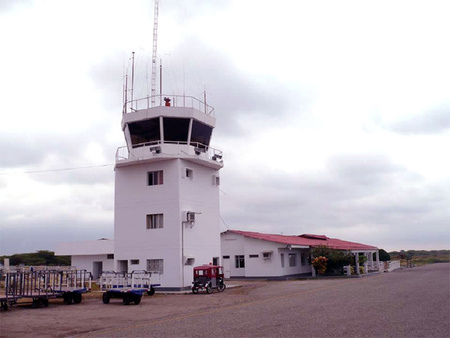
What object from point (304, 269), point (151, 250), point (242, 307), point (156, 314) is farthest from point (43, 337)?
point (304, 269)

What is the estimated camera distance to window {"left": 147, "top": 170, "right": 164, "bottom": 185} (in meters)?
32.1

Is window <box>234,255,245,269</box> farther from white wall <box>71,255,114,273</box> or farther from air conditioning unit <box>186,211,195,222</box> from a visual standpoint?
air conditioning unit <box>186,211,195,222</box>

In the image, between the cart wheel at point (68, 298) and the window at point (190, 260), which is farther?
the window at point (190, 260)

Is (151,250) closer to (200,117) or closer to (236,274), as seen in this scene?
(200,117)

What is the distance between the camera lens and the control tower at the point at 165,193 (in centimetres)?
3094

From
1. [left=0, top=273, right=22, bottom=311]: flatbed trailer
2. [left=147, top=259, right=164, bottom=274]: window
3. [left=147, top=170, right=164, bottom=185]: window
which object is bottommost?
[left=0, top=273, right=22, bottom=311]: flatbed trailer

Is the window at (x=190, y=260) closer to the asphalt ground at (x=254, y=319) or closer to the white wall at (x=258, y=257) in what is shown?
the asphalt ground at (x=254, y=319)

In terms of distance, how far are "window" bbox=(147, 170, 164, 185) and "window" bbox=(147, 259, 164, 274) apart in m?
5.28

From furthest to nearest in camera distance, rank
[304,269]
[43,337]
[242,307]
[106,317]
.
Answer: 1. [304,269]
2. [242,307]
3. [106,317]
4. [43,337]

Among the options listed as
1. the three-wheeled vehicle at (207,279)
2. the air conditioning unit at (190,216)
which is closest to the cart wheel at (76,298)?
the three-wheeled vehicle at (207,279)

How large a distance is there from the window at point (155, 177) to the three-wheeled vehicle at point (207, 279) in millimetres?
6867

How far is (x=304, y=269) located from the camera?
4725cm

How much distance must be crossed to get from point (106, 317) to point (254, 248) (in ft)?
86.7

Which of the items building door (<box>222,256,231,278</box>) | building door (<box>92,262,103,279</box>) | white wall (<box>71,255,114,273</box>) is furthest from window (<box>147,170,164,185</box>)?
building door (<box>92,262,103,279</box>)
